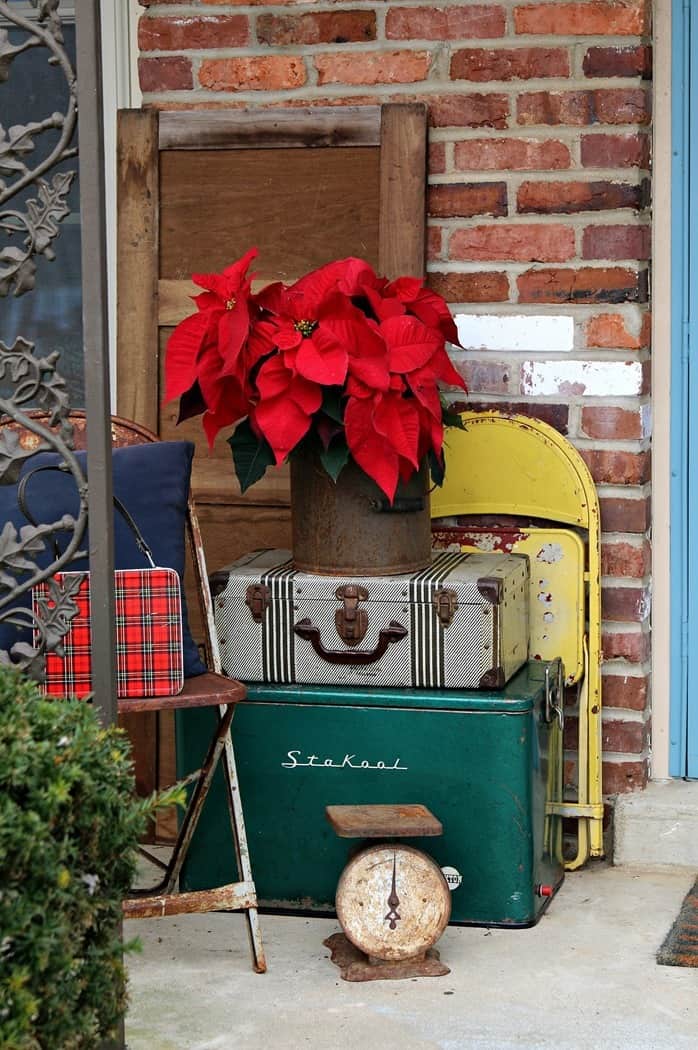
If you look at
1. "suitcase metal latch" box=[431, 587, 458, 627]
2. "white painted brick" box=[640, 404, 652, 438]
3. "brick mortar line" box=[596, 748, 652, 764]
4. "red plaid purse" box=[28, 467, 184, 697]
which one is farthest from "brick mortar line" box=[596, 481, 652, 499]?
"red plaid purse" box=[28, 467, 184, 697]

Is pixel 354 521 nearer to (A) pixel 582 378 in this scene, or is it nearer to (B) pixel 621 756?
(A) pixel 582 378

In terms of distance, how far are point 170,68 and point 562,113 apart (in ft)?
3.26

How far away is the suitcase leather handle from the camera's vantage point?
132 inches

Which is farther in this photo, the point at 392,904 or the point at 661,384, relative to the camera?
the point at 661,384

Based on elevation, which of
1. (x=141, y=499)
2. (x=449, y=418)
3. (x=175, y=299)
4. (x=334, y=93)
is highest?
(x=334, y=93)

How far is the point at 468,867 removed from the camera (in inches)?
134

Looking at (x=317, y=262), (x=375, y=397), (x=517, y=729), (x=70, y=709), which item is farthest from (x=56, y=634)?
(x=317, y=262)

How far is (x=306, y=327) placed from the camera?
3.25 metres

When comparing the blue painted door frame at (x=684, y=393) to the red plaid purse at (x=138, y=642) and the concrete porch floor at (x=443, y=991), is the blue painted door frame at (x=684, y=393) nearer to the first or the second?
the concrete porch floor at (x=443, y=991)

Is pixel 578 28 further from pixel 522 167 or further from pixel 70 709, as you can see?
pixel 70 709

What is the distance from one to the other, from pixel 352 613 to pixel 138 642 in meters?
0.54

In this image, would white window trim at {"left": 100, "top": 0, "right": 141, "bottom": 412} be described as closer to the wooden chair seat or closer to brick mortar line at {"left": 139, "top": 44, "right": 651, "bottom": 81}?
brick mortar line at {"left": 139, "top": 44, "right": 651, "bottom": 81}

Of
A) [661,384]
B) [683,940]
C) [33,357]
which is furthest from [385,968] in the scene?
[661,384]

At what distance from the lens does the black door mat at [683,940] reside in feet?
10.5
